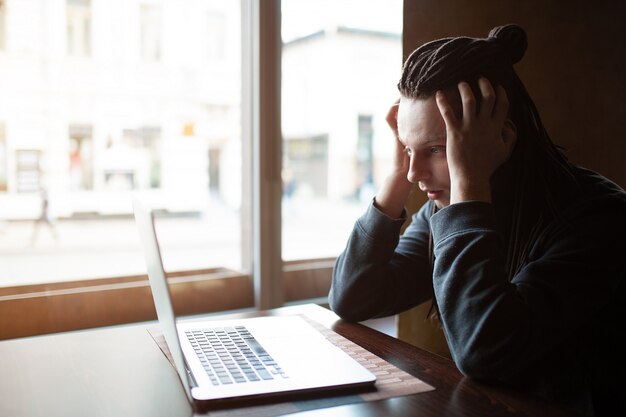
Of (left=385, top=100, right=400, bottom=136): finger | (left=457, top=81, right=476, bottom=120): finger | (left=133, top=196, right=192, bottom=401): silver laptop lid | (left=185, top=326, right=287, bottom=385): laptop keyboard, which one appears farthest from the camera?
(left=385, top=100, right=400, bottom=136): finger

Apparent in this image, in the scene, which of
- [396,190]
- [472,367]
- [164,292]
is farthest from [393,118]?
[164,292]

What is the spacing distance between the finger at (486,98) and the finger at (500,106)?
0.02 meters

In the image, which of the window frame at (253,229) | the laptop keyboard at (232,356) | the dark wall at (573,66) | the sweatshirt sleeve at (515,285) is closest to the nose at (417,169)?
the sweatshirt sleeve at (515,285)

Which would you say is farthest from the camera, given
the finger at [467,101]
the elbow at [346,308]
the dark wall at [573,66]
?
the dark wall at [573,66]

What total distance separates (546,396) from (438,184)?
1.33ft

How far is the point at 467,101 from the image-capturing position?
0.98 meters

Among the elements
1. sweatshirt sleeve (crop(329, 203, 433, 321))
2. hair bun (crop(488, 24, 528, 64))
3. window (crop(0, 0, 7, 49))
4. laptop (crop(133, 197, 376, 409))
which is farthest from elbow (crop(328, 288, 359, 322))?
window (crop(0, 0, 7, 49))

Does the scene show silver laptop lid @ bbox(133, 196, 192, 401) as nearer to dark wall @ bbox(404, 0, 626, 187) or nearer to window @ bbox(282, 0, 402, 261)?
dark wall @ bbox(404, 0, 626, 187)

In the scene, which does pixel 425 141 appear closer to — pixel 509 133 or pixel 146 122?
pixel 509 133

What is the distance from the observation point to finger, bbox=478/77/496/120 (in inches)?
39.2

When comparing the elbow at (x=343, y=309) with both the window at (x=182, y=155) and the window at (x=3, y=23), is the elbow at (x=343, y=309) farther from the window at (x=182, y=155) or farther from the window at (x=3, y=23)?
the window at (x=3, y=23)

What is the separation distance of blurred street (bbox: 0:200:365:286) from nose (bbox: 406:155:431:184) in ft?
3.81

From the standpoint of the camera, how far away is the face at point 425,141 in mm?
1021

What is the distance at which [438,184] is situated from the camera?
42.3 inches
